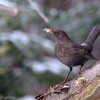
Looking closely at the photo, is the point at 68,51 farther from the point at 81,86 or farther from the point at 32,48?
the point at 32,48

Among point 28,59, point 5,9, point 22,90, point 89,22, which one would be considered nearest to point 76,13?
point 89,22

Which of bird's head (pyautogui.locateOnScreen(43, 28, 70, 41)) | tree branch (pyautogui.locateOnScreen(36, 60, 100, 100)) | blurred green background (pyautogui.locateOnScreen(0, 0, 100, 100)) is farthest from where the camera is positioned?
blurred green background (pyautogui.locateOnScreen(0, 0, 100, 100))

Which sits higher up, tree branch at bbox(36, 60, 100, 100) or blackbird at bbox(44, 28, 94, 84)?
blackbird at bbox(44, 28, 94, 84)

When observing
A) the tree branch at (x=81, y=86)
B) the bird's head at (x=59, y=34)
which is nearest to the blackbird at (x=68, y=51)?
the bird's head at (x=59, y=34)

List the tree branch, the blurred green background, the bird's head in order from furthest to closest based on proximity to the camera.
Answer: the blurred green background, the bird's head, the tree branch

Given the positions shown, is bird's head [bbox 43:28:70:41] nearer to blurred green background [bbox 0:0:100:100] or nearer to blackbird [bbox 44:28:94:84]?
blackbird [bbox 44:28:94:84]

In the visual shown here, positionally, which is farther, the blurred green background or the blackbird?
the blurred green background

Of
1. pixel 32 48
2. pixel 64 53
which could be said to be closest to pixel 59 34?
pixel 64 53

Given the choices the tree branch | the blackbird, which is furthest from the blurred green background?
the tree branch

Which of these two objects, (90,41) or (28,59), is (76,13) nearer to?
(28,59)
